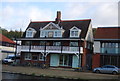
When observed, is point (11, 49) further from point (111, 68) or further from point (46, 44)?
point (111, 68)

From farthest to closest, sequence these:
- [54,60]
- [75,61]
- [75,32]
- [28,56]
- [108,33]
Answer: [28,56], [54,60], [75,32], [75,61], [108,33]

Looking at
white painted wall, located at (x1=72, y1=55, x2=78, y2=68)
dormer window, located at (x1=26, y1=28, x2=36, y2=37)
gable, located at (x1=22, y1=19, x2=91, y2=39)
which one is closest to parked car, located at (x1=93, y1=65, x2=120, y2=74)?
white painted wall, located at (x1=72, y1=55, x2=78, y2=68)

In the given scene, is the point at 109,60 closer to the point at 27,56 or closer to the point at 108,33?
the point at 108,33

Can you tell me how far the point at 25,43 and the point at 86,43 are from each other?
12.4 m

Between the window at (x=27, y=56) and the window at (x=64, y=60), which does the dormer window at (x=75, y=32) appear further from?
the window at (x=27, y=56)

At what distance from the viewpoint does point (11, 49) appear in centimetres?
5356

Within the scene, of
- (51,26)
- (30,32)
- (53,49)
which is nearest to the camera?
(53,49)

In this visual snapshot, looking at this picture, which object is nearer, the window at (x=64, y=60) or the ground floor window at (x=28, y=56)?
the window at (x=64, y=60)

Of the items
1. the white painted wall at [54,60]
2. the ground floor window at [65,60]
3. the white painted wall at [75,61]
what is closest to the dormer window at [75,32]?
the white painted wall at [75,61]

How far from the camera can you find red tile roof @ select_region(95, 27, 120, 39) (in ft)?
105

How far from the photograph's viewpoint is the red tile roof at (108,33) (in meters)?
32.0

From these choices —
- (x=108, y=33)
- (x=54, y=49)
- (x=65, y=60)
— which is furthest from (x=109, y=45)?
(x=54, y=49)

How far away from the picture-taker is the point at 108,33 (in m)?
32.9

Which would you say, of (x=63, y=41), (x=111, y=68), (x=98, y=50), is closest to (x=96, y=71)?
(x=111, y=68)
